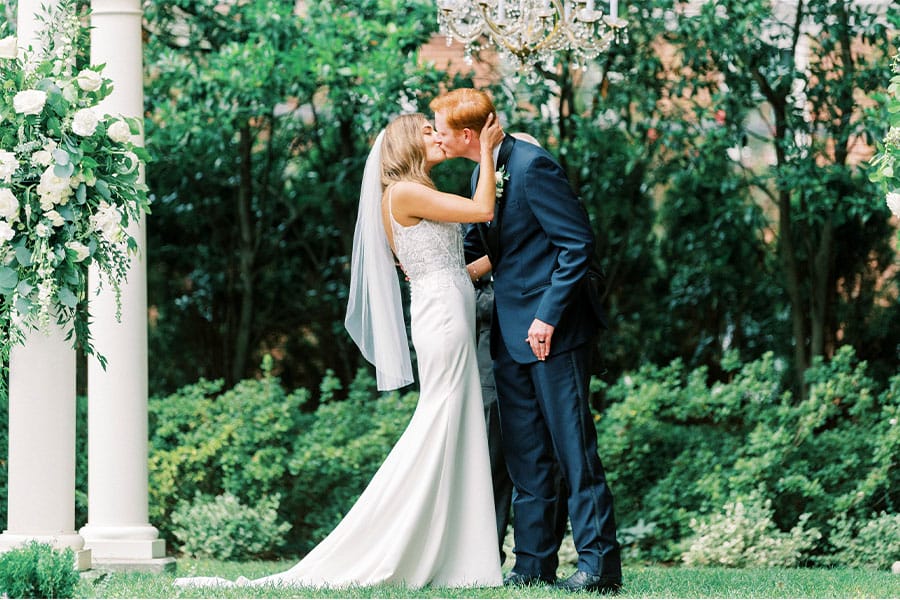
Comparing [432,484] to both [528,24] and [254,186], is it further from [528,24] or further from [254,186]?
[254,186]

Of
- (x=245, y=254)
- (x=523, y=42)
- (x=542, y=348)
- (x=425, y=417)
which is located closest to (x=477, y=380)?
(x=425, y=417)

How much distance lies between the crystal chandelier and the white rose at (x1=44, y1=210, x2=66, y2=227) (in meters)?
2.88

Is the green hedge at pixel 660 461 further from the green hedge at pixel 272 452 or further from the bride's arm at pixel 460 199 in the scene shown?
the bride's arm at pixel 460 199

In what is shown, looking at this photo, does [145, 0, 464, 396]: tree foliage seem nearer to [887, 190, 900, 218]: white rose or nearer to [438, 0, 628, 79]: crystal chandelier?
[438, 0, 628, 79]: crystal chandelier

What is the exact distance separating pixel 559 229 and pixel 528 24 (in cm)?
244

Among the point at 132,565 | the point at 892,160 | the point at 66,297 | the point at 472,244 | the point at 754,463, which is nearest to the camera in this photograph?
the point at 66,297

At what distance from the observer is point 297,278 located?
32.7 ft

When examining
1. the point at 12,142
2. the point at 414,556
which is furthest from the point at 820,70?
the point at 12,142

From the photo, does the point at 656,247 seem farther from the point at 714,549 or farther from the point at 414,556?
the point at 414,556

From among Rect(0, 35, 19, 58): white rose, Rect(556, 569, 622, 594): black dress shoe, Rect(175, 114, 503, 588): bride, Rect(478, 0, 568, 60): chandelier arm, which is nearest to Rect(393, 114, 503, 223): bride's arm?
Rect(175, 114, 503, 588): bride

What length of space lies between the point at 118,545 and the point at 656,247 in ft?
17.5

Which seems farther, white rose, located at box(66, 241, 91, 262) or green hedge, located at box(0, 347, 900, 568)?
green hedge, located at box(0, 347, 900, 568)

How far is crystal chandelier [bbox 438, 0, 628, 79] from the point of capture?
22.0 feet

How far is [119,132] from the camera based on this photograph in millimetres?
4730
